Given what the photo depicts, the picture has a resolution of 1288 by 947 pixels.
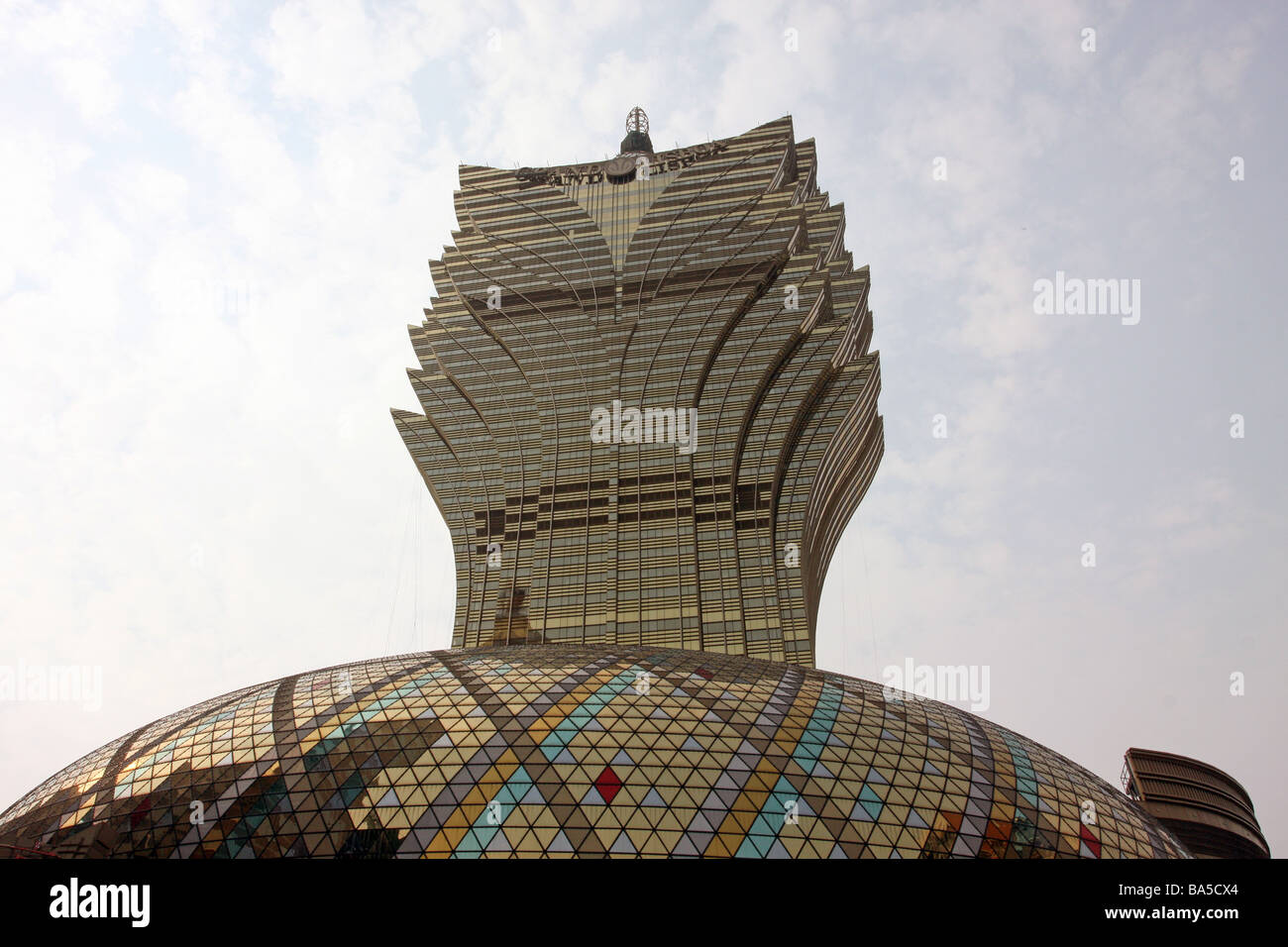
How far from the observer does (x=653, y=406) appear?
340 feet

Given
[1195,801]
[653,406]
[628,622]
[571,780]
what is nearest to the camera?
[571,780]

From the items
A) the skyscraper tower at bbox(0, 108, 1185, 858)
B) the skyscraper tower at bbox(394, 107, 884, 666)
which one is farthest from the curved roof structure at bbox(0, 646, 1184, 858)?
the skyscraper tower at bbox(394, 107, 884, 666)

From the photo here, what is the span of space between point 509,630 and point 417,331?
128 ft

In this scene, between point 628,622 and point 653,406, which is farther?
point 653,406

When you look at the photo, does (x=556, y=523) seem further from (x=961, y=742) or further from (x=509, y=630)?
(x=961, y=742)

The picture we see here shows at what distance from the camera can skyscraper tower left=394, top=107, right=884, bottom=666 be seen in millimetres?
94688

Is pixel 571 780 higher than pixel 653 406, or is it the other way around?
pixel 653 406

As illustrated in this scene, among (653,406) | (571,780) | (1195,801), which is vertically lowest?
(1195,801)

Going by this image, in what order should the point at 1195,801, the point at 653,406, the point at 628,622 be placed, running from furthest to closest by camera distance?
1. the point at 653,406
2. the point at 628,622
3. the point at 1195,801

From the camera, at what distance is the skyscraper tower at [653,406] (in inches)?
3728

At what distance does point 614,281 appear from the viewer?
11200cm

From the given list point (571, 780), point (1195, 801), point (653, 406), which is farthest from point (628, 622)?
point (571, 780)

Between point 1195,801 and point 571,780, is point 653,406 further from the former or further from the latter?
point 571,780
